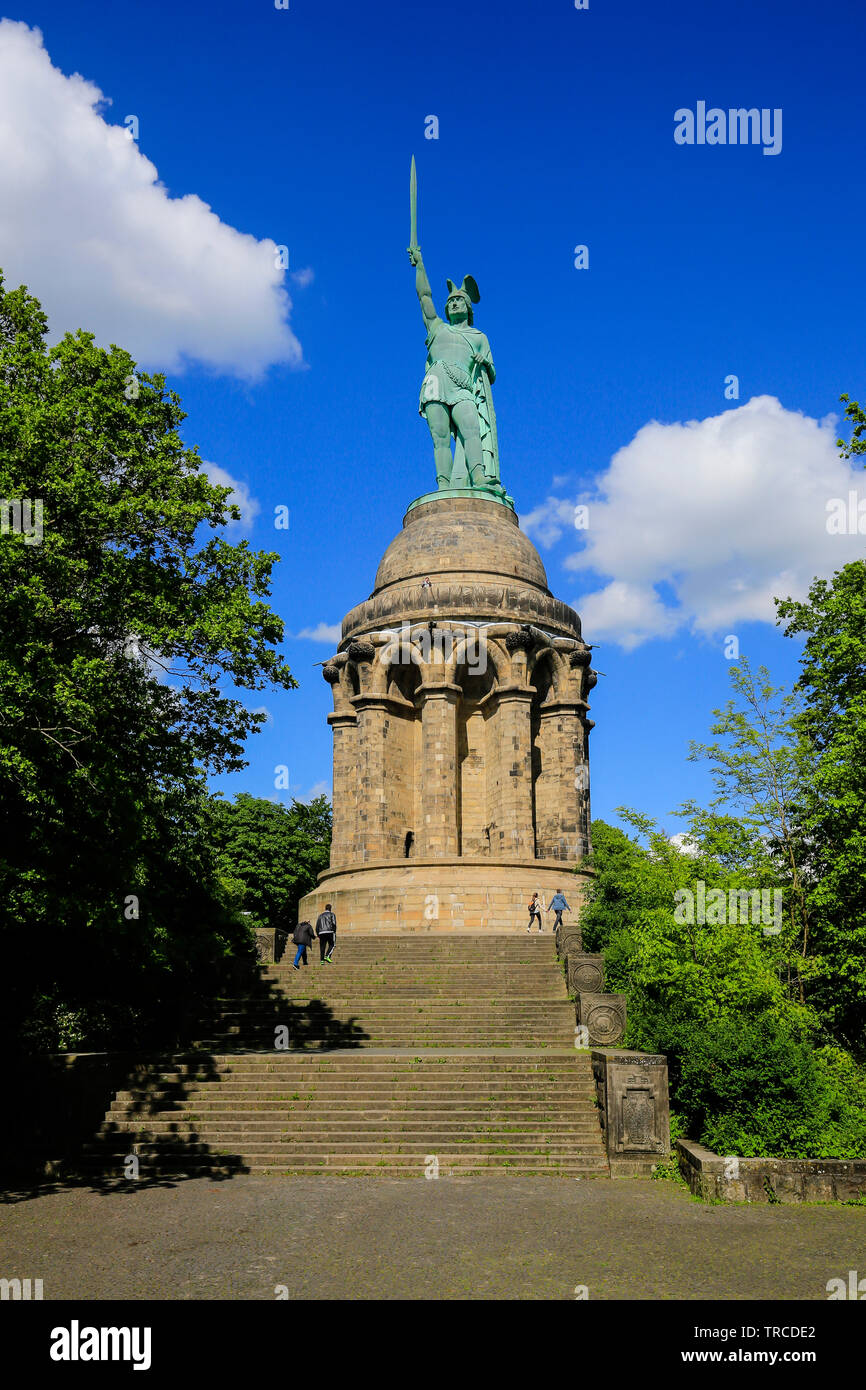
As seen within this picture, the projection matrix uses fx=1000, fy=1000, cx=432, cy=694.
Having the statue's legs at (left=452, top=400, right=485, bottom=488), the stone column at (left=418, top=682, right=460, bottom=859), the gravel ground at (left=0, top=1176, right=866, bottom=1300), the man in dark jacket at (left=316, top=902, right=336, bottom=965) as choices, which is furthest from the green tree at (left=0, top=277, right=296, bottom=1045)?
the statue's legs at (left=452, top=400, right=485, bottom=488)

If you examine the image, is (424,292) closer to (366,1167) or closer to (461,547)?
(461,547)

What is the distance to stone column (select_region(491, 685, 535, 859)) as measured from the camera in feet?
106

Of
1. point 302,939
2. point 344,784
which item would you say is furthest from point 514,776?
point 302,939

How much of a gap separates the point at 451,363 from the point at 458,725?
49.1 feet

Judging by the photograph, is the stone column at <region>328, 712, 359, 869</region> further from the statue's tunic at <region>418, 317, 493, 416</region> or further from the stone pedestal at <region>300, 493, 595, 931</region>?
the statue's tunic at <region>418, 317, 493, 416</region>

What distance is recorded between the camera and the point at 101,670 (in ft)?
41.6

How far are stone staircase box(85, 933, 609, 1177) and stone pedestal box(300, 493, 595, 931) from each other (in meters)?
11.0

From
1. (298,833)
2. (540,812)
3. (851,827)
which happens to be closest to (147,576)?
(851,827)

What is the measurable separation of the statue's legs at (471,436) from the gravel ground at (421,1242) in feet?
102

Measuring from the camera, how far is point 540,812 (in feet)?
116

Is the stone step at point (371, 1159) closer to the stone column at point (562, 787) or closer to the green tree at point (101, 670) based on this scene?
the green tree at point (101, 670)

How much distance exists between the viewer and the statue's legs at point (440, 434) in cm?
3959

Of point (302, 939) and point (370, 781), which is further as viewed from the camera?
point (370, 781)
